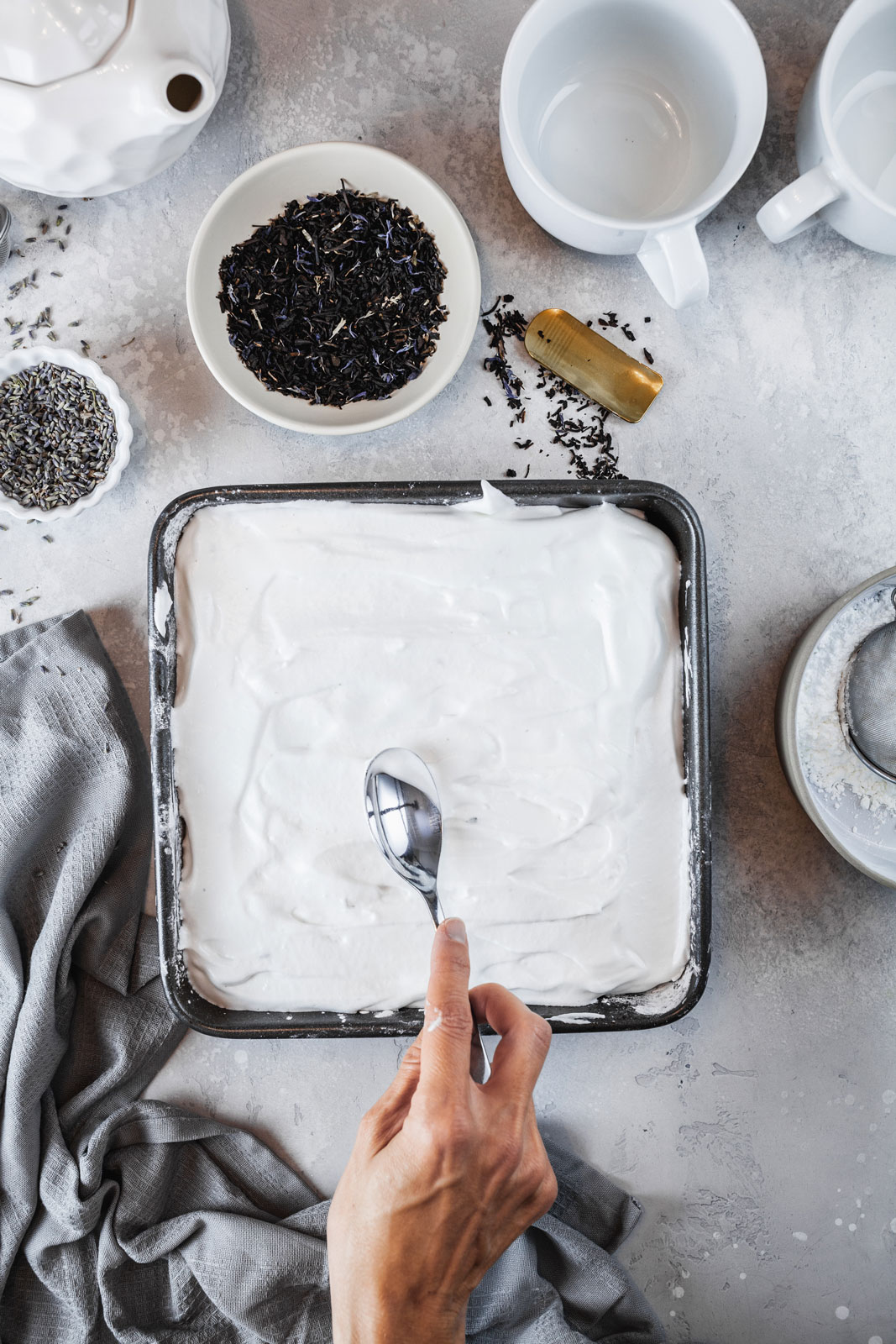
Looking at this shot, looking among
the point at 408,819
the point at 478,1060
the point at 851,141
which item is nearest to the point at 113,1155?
the point at 478,1060

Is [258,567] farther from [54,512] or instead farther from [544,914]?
[544,914]

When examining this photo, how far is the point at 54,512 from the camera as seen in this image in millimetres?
1145

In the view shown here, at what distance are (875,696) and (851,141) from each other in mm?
665

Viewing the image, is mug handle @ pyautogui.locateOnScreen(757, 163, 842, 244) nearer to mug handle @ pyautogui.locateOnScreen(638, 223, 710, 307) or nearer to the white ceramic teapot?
mug handle @ pyautogui.locateOnScreen(638, 223, 710, 307)

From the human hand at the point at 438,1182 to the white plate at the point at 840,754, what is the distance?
478 mm

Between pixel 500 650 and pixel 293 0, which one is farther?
pixel 293 0

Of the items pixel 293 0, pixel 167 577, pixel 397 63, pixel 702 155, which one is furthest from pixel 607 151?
pixel 167 577

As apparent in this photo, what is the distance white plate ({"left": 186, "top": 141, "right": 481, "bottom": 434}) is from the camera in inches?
42.9

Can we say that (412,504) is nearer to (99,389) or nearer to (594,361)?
(594,361)

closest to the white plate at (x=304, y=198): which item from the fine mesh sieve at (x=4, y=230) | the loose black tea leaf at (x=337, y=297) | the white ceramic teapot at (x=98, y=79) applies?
the loose black tea leaf at (x=337, y=297)

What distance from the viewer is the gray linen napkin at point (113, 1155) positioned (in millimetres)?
1118

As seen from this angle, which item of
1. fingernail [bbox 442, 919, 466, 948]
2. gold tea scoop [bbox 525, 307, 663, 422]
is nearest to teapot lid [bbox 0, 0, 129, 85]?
gold tea scoop [bbox 525, 307, 663, 422]

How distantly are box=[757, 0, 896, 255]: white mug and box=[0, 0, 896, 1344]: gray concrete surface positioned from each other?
8 cm

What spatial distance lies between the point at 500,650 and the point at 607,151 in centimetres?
63
